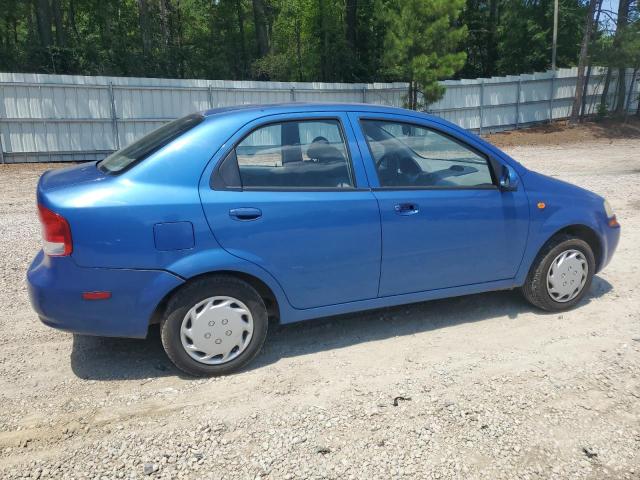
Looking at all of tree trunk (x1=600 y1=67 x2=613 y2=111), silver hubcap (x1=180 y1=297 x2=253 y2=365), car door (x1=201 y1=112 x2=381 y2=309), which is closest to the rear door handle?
car door (x1=201 y1=112 x2=381 y2=309)

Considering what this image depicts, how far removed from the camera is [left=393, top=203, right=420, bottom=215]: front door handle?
3867mm

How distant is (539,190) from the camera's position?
14.4 feet

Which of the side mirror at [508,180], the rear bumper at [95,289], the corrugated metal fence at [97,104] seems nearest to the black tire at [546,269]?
the side mirror at [508,180]

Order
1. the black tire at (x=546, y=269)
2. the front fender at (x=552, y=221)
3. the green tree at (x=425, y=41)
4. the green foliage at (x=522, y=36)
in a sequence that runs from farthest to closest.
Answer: the green foliage at (x=522, y=36), the green tree at (x=425, y=41), the black tire at (x=546, y=269), the front fender at (x=552, y=221)

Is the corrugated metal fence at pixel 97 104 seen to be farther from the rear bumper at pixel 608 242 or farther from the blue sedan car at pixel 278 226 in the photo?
the rear bumper at pixel 608 242

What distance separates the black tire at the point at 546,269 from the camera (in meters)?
4.50

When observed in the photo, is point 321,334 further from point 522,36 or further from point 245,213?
point 522,36

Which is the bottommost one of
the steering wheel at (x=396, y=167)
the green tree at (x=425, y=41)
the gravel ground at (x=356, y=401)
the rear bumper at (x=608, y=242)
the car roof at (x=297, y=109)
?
the gravel ground at (x=356, y=401)

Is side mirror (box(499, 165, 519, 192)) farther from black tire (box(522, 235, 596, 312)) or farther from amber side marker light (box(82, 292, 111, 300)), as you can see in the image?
amber side marker light (box(82, 292, 111, 300))

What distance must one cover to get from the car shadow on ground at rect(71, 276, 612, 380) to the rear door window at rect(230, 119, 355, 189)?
121cm

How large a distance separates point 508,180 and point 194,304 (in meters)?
2.48

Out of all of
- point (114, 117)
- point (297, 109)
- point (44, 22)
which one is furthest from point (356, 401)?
point (44, 22)

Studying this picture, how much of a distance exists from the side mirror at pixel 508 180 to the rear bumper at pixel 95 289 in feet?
8.19

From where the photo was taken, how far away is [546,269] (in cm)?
450
